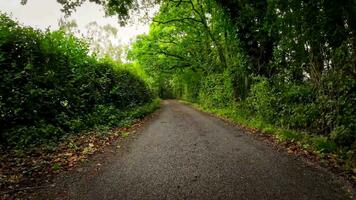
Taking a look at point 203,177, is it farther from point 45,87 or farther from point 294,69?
point 294,69

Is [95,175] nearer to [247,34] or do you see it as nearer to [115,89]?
[115,89]

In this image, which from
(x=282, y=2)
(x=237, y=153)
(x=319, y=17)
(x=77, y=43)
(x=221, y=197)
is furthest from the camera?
(x=77, y=43)

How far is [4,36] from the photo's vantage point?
790 cm

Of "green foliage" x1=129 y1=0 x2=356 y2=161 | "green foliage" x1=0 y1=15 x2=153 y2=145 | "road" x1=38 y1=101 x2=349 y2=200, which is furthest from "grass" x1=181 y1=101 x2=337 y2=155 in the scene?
"green foliage" x1=0 y1=15 x2=153 y2=145

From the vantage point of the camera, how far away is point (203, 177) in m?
5.41

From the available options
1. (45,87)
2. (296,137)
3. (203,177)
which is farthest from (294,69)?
(45,87)

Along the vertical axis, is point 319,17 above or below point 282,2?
below

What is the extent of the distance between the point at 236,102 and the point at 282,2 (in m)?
8.06

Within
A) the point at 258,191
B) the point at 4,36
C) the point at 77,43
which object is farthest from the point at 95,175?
the point at 77,43

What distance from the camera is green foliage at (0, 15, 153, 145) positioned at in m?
7.76

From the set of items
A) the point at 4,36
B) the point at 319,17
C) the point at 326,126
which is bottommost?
the point at 326,126

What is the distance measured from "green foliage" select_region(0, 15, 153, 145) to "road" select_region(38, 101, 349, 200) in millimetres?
2737

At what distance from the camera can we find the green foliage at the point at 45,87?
776 cm

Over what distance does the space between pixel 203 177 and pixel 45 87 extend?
6239 mm
